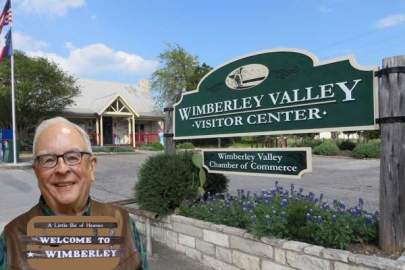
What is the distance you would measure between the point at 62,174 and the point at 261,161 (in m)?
3.89

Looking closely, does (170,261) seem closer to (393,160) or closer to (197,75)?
(393,160)

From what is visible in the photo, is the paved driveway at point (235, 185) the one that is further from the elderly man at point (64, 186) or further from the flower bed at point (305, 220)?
the elderly man at point (64, 186)

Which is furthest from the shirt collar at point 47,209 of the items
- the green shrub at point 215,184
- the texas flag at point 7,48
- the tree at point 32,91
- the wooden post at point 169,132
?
the tree at point 32,91

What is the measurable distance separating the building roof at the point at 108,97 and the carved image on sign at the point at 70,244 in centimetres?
3025

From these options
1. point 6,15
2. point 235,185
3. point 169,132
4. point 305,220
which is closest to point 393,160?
point 305,220

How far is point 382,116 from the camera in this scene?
12.8ft

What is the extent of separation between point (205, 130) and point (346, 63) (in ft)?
8.14

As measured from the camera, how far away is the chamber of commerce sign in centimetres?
426

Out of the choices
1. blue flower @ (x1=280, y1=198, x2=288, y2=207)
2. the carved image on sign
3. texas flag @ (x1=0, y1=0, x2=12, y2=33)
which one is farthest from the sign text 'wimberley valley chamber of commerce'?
texas flag @ (x1=0, y1=0, x2=12, y2=33)

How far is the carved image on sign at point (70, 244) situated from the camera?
145 cm

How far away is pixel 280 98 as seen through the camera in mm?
5039

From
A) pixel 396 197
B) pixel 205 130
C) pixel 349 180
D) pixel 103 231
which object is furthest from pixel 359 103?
pixel 349 180

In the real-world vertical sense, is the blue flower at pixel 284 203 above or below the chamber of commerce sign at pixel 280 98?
below

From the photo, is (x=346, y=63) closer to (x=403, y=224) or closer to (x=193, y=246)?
(x=403, y=224)
